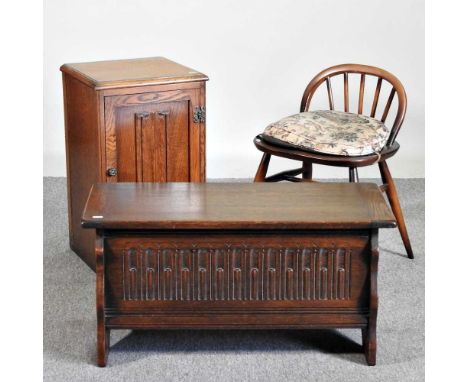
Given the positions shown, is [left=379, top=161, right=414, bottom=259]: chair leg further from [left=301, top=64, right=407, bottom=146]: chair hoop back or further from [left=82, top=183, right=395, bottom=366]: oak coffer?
[left=82, top=183, right=395, bottom=366]: oak coffer

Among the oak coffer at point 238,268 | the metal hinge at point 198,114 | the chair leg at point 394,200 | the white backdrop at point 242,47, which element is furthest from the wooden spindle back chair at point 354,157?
the white backdrop at point 242,47

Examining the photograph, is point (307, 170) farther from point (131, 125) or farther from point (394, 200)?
point (131, 125)

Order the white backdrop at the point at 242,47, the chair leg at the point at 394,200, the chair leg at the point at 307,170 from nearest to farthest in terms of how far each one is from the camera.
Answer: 1. the chair leg at the point at 394,200
2. the chair leg at the point at 307,170
3. the white backdrop at the point at 242,47

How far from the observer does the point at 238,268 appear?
3238 millimetres

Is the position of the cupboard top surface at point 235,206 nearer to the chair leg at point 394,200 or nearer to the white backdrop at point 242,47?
the chair leg at point 394,200

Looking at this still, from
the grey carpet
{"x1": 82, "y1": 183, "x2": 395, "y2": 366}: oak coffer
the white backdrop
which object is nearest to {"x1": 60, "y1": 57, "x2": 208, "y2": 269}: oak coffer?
the grey carpet

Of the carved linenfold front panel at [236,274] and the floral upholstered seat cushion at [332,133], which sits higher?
the floral upholstered seat cushion at [332,133]

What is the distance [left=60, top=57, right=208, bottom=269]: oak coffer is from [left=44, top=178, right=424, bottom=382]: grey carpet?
1.46 ft

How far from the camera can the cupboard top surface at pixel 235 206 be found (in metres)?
3.17

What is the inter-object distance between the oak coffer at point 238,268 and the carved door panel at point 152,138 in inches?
22.8

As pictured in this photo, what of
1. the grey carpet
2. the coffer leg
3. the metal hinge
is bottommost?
the grey carpet

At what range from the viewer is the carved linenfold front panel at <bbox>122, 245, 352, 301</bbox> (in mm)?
3223

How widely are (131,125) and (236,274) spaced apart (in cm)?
87

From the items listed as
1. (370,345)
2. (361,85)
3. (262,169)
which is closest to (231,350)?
(370,345)
